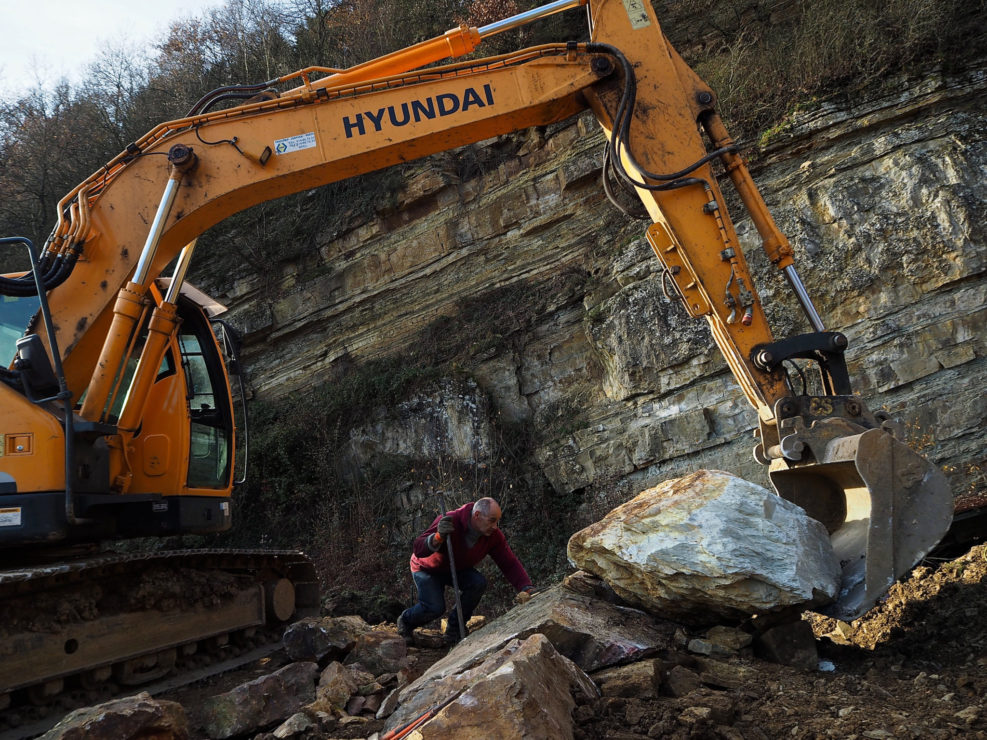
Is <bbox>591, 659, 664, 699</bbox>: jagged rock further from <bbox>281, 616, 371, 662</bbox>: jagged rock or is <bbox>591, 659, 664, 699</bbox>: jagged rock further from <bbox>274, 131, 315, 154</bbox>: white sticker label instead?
<bbox>274, 131, 315, 154</bbox>: white sticker label

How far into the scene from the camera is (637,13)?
5.47 meters

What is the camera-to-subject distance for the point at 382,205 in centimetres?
1247

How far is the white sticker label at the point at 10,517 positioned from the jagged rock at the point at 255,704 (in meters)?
1.69

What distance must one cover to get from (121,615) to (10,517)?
1.10m

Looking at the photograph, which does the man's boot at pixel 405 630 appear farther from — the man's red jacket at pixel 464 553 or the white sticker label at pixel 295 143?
the white sticker label at pixel 295 143

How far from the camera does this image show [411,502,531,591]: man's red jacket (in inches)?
229

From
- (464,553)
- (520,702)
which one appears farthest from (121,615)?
(520,702)

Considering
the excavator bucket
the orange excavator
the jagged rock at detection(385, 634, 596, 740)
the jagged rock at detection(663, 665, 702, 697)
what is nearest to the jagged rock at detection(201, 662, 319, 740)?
the jagged rock at detection(385, 634, 596, 740)

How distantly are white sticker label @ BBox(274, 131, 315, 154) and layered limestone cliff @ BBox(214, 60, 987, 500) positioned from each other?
5.03 m

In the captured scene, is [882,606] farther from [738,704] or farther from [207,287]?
[207,287]

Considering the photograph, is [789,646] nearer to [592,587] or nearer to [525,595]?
[592,587]

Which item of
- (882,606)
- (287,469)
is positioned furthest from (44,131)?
(882,606)

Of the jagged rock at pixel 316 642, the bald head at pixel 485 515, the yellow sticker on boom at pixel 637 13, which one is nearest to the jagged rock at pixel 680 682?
the bald head at pixel 485 515

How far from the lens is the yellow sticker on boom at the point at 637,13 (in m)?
5.45
